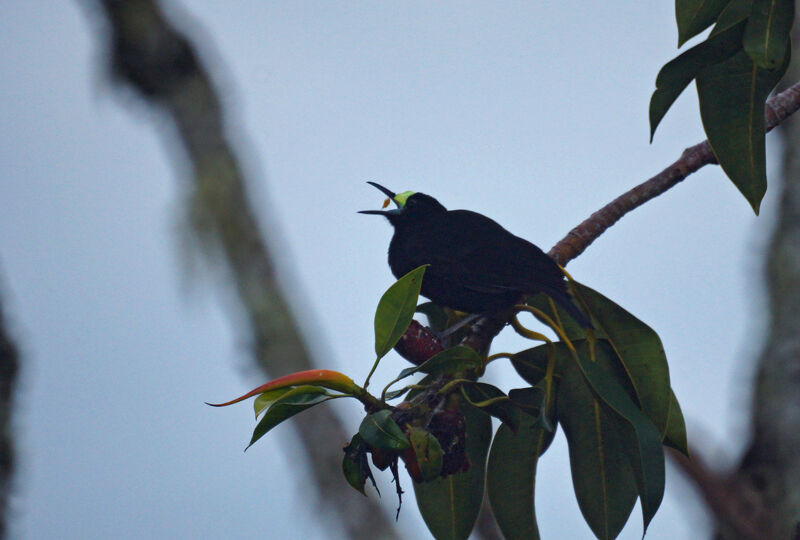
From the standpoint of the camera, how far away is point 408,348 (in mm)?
2043

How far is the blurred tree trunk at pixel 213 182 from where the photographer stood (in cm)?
550

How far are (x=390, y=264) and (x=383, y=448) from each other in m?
1.43

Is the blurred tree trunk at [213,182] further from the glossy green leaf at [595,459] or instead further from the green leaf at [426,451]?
the green leaf at [426,451]

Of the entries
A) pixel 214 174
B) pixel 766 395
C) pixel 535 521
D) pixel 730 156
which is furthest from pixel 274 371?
pixel 730 156

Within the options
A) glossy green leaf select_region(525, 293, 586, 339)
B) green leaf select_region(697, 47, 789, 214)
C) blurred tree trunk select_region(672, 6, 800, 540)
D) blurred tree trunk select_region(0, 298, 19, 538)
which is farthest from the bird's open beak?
blurred tree trunk select_region(0, 298, 19, 538)

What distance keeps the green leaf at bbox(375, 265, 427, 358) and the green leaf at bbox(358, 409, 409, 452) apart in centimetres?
20

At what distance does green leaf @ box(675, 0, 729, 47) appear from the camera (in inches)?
87.5

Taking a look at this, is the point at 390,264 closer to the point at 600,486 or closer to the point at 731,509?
the point at 600,486

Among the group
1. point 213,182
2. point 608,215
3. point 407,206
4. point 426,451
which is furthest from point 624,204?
point 213,182

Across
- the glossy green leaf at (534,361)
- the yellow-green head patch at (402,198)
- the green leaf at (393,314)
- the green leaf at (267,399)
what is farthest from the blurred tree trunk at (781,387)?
the green leaf at (267,399)

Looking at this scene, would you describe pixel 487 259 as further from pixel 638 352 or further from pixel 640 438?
pixel 640 438

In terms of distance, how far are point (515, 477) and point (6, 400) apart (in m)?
3.70

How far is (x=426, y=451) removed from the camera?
1.76 meters

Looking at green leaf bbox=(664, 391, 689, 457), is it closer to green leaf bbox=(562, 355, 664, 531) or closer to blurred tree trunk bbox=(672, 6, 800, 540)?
green leaf bbox=(562, 355, 664, 531)
